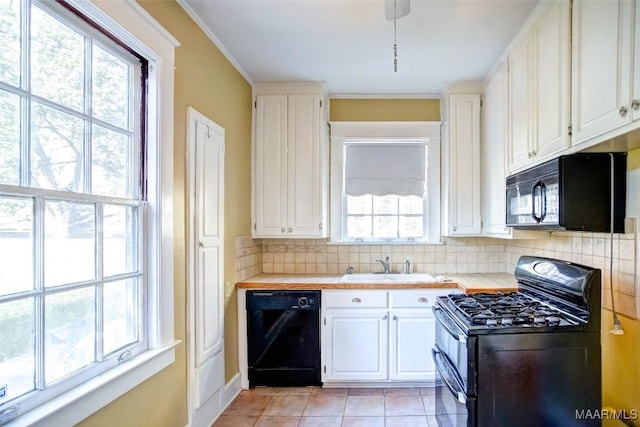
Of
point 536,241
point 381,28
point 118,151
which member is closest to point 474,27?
point 381,28

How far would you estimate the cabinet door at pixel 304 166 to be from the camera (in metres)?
3.40

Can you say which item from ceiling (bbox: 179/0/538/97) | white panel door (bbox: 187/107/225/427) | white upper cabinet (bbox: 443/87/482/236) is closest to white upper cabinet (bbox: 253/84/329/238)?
ceiling (bbox: 179/0/538/97)

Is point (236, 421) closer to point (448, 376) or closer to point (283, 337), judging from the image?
point (283, 337)

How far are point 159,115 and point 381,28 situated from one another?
4.79ft

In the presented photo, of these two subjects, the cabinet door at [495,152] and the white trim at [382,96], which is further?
the white trim at [382,96]

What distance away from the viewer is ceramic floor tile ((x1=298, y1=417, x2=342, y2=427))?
2566mm

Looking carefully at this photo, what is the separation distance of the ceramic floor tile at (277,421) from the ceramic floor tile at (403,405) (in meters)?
0.66

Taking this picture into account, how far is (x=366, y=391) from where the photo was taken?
10.1 feet

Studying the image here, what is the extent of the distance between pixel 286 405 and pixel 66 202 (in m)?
2.16

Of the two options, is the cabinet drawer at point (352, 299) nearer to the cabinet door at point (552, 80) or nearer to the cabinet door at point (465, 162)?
the cabinet door at point (465, 162)

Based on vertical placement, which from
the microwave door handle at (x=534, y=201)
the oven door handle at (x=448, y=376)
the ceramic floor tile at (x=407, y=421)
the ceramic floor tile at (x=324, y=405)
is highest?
the microwave door handle at (x=534, y=201)

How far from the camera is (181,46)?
7.01 ft

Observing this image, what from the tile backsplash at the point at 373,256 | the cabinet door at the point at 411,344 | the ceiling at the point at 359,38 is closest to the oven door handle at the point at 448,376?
the cabinet door at the point at 411,344

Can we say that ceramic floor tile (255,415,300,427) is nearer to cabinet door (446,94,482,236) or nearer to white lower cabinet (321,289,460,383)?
white lower cabinet (321,289,460,383)
